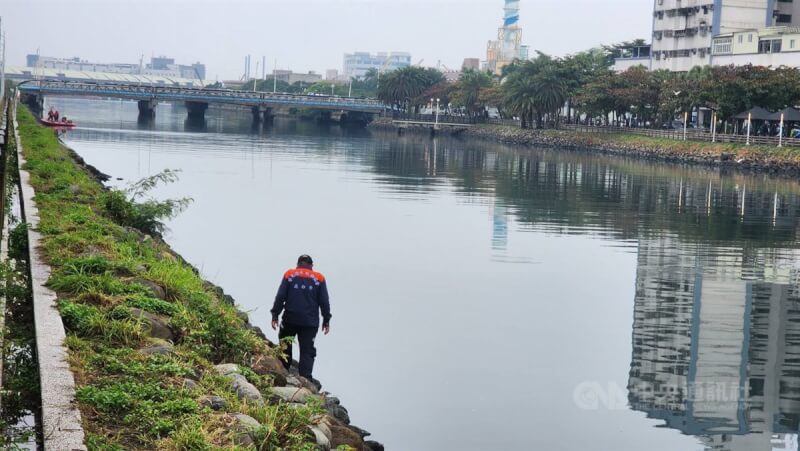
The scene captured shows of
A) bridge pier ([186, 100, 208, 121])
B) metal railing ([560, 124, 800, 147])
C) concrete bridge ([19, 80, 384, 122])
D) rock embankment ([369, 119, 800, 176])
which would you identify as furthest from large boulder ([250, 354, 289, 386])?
bridge pier ([186, 100, 208, 121])

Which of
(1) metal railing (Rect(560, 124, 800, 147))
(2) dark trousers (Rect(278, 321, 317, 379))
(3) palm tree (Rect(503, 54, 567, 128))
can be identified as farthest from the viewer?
(3) palm tree (Rect(503, 54, 567, 128))

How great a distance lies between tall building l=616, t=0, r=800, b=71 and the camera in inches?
4727

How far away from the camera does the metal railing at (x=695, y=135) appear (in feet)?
294

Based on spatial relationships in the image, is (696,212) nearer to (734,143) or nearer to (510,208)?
(510,208)

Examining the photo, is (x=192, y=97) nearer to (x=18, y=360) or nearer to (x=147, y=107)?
(x=147, y=107)

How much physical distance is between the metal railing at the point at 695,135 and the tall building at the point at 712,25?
1289cm

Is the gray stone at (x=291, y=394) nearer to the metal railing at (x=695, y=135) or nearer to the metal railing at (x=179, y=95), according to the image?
the metal railing at (x=695, y=135)

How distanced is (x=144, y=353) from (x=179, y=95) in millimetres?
151333

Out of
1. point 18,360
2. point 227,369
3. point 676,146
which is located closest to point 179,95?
point 676,146

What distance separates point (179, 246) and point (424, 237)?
28.2 ft

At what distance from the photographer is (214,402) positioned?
10.4 metres

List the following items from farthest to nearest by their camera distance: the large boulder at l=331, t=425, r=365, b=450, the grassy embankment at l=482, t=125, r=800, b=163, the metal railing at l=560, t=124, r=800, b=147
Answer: the metal railing at l=560, t=124, r=800, b=147, the grassy embankment at l=482, t=125, r=800, b=163, the large boulder at l=331, t=425, r=365, b=450

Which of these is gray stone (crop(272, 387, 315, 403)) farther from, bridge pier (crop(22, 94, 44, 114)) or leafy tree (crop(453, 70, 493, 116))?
bridge pier (crop(22, 94, 44, 114))

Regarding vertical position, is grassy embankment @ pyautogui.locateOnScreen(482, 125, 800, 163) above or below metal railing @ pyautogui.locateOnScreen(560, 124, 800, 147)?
below
